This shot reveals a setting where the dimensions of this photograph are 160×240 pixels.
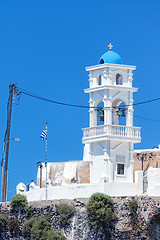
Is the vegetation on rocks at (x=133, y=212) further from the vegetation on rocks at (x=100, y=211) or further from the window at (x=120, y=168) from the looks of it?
the window at (x=120, y=168)

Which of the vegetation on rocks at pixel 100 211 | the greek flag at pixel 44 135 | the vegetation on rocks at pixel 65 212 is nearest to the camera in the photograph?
the vegetation on rocks at pixel 100 211

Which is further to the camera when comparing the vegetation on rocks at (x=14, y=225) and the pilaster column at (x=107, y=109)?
the pilaster column at (x=107, y=109)

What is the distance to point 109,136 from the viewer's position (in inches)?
2953

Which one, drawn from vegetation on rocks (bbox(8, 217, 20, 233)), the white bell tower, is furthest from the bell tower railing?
vegetation on rocks (bbox(8, 217, 20, 233))

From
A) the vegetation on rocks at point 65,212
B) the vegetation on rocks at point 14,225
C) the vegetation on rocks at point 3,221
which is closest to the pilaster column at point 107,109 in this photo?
the vegetation on rocks at point 65,212

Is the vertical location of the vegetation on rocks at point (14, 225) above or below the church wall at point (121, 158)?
below

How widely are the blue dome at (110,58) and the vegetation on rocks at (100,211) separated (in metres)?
10.9

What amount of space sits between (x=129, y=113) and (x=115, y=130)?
197 cm

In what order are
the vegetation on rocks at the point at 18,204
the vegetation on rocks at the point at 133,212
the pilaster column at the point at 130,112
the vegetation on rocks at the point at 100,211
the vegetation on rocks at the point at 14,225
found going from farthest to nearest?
the pilaster column at the point at 130,112
the vegetation on rocks at the point at 18,204
the vegetation on rocks at the point at 14,225
the vegetation on rocks at the point at 100,211
the vegetation on rocks at the point at 133,212

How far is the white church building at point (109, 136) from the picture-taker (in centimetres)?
7431

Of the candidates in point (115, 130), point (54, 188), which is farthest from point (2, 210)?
point (115, 130)

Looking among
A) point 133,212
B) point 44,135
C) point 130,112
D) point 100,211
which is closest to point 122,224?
point 133,212

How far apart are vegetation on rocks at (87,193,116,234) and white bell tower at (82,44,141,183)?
13.7 feet

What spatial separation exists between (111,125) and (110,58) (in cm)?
504
